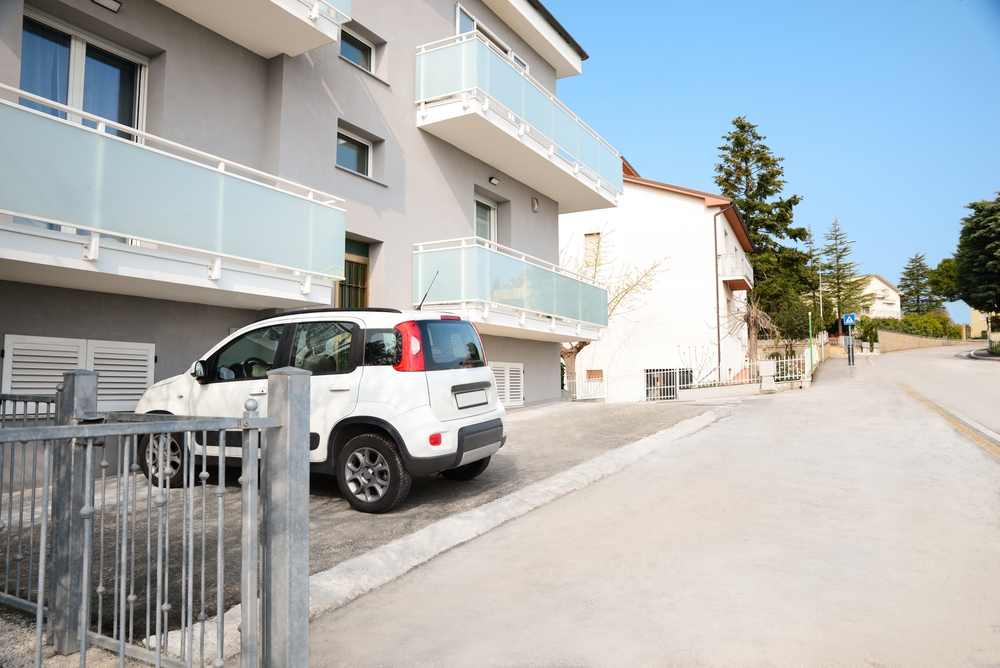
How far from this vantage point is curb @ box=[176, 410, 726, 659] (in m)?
3.87

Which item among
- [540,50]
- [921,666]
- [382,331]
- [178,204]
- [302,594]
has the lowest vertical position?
[921,666]

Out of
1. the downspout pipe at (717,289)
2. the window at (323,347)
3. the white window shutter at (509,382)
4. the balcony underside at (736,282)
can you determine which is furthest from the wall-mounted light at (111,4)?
the balcony underside at (736,282)

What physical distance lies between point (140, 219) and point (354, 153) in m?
5.78

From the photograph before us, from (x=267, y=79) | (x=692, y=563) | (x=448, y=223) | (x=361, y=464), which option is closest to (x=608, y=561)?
(x=692, y=563)

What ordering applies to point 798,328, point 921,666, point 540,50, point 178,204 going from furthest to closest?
point 798,328 → point 540,50 → point 178,204 → point 921,666

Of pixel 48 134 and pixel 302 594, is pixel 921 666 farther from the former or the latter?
pixel 48 134

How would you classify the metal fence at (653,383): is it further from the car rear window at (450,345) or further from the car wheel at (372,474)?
the car wheel at (372,474)

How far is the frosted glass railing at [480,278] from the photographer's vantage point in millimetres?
12867

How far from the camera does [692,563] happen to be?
4.77 metres

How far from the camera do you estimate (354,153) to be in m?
12.6

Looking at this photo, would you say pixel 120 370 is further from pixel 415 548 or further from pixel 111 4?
pixel 415 548

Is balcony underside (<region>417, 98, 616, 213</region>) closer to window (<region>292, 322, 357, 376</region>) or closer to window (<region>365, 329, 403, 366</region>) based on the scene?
window (<region>292, 322, 357, 376</region>)

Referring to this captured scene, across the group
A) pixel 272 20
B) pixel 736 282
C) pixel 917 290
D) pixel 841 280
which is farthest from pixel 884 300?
pixel 272 20

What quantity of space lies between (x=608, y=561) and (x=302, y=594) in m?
2.58
